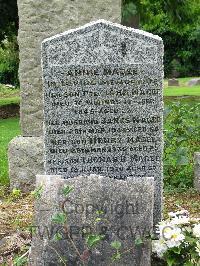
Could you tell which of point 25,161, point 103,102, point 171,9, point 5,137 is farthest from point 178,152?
point 171,9

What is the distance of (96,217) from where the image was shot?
14.9 ft

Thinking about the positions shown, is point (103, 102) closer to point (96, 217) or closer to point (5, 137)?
point (96, 217)

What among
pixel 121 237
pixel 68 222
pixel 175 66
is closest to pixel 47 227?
pixel 68 222

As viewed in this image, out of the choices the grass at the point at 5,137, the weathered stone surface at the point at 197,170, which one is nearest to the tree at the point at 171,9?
the grass at the point at 5,137

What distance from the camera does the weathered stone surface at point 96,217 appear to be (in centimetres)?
443

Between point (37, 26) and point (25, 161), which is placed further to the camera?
point (25, 161)

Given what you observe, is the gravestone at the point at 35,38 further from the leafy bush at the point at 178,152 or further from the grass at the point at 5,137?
the leafy bush at the point at 178,152

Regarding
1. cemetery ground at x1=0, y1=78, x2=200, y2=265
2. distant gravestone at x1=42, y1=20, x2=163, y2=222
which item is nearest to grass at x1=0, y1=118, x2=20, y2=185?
cemetery ground at x1=0, y1=78, x2=200, y2=265

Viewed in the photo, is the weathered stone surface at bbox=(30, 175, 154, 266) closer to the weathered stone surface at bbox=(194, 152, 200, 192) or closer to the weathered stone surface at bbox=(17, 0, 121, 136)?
the weathered stone surface at bbox=(194, 152, 200, 192)

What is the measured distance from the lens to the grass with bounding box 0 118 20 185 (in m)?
8.73

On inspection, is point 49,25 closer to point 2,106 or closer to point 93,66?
point 93,66

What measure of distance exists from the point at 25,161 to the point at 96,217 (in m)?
3.34

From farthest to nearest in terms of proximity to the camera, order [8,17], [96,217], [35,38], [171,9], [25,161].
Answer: [171,9], [8,17], [25,161], [35,38], [96,217]

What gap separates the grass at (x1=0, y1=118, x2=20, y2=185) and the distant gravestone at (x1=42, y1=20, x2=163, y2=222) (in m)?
3.18
